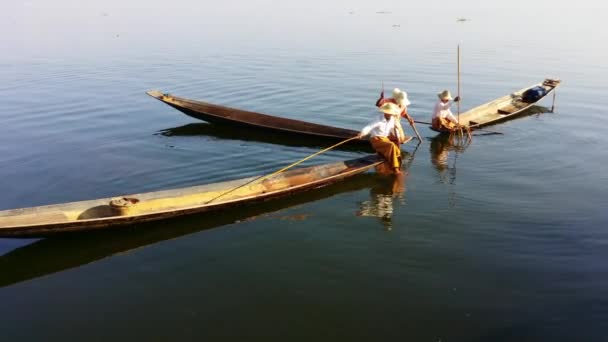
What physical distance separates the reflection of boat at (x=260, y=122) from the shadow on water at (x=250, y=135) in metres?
0.09

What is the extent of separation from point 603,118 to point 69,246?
14.1 m

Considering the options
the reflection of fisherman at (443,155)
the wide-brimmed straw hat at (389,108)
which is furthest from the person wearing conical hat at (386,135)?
the reflection of fisherman at (443,155)

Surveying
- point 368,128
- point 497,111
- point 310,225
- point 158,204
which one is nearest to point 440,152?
point 368,128

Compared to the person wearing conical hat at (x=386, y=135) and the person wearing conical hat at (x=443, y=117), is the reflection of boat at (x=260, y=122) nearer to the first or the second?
the person wearing conical hat at (x=386, y=135)

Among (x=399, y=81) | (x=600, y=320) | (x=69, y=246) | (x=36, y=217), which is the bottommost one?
(x=600, y=320)

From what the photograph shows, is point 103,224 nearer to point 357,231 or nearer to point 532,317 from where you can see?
point 357,231

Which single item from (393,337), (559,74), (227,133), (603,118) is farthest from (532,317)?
(559,74)

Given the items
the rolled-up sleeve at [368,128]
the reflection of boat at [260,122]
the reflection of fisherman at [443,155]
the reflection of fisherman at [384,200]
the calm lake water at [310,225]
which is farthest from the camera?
the reflection of boat at [260,122]

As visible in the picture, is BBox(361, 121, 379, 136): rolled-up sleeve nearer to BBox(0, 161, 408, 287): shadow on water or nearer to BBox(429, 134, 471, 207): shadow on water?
BBox(429, 134, 471, 207): shadow on water

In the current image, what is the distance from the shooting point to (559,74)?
62.4 feet

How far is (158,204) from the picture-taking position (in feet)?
23.5

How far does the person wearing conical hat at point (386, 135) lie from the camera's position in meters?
9.10

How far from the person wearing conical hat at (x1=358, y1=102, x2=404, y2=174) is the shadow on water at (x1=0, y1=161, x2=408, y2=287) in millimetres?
2373

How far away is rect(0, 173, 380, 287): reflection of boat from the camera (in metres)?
6.24
